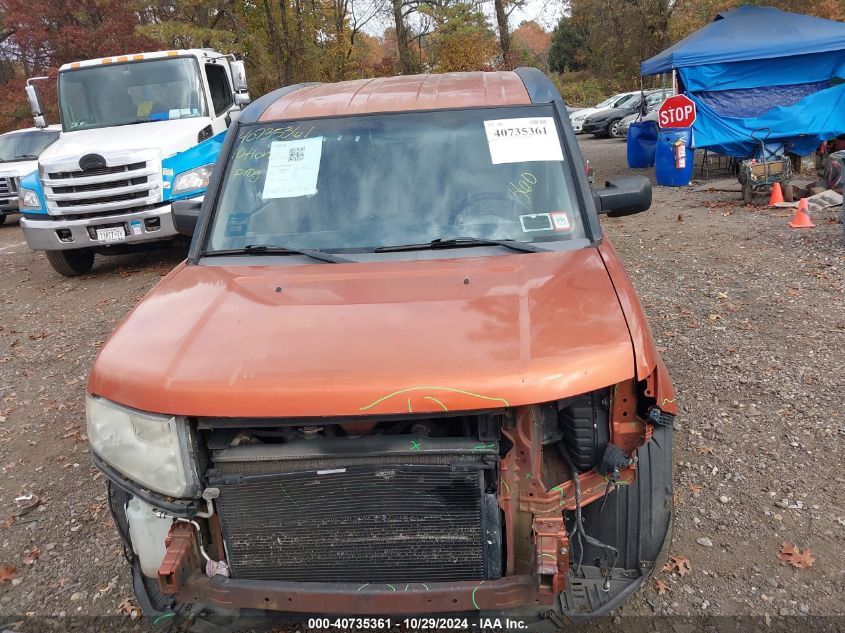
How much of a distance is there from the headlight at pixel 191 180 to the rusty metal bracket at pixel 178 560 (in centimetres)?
643

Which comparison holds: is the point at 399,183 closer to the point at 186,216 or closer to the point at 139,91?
the point at 186,216

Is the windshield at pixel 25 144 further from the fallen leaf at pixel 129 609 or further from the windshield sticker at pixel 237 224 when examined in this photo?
the fallen leaf at pixel 129 609

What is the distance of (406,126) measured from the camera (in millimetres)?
3195

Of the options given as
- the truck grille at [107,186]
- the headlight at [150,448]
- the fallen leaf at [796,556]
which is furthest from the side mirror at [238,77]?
the fallen leaf at [796,556]

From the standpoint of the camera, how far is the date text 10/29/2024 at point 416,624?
6.88 ft

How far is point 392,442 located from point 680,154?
11929 mm

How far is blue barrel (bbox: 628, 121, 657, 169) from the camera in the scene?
14.4 meters

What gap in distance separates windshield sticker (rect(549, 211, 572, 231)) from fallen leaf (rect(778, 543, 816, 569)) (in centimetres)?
173

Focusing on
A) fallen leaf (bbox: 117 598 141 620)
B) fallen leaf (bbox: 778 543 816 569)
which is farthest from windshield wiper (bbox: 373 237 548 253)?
fallen leaf (bbox: 117 598 141 620)

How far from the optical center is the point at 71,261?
28.2 feet

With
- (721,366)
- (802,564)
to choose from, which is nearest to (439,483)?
(802,564)

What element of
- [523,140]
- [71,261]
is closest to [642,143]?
[71,261]

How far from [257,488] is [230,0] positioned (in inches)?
848

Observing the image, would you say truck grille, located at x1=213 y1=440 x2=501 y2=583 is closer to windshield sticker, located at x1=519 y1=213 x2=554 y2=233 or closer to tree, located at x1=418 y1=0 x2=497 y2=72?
windshield sticker, located at x1=519 y1=213 x2=554 y2=233
